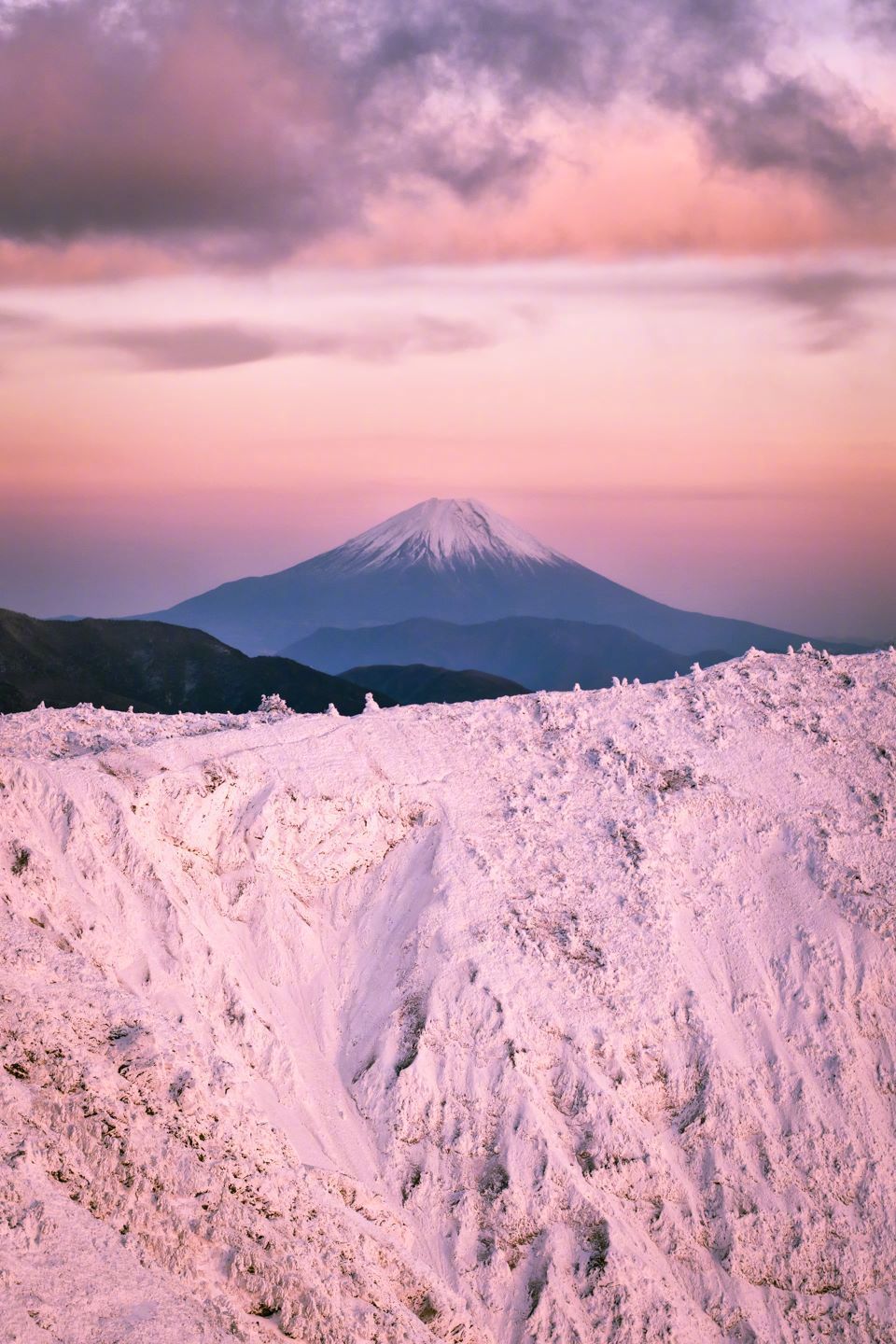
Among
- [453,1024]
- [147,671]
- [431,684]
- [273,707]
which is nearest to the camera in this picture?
[453,1024]

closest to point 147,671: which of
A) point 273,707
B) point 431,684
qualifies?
point 431,684

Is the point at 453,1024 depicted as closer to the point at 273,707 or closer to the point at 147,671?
the point at 273,707

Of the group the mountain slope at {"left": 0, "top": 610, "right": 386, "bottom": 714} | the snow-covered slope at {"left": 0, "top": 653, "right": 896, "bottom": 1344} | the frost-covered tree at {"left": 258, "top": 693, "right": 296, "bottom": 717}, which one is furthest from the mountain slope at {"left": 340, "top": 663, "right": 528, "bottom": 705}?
the snow-covered slope at {"left": 0, "top": 653, "right": 896, "bottom": 1344}

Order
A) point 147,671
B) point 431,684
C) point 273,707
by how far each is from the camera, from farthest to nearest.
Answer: point 431,684, point 147,671, point 273,707

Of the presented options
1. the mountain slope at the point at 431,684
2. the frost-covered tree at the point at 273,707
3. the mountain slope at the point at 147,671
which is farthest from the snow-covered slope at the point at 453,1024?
the mountain slope at the point at 431,684

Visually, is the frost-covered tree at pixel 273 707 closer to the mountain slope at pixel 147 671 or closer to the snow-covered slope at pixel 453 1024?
the snow-covered slope at pixel 453 1024

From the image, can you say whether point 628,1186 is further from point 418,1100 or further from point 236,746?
point 236,746
